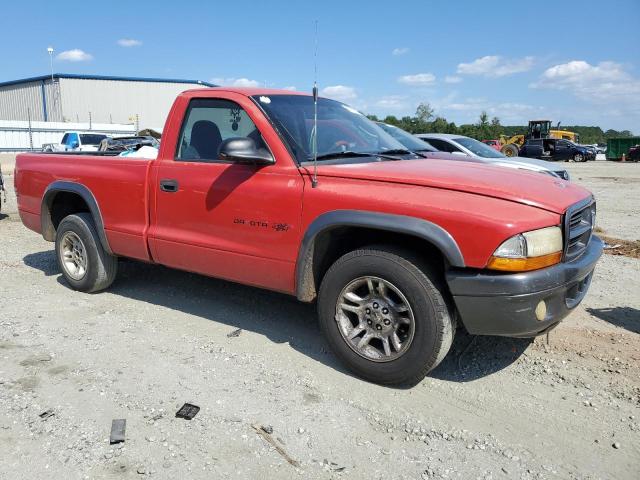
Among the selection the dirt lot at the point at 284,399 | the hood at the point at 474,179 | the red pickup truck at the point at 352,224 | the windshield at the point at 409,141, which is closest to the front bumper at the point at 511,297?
the red pickup truck at the point at 352,224

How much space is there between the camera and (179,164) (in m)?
4.37

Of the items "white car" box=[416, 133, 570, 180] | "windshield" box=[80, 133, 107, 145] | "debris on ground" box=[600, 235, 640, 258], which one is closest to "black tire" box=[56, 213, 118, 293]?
"debris on ground" box=[600, 235, 640, 258]

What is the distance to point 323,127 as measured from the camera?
420cm

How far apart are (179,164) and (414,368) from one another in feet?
8.09

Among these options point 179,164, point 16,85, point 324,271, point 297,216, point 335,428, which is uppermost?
point 16,85

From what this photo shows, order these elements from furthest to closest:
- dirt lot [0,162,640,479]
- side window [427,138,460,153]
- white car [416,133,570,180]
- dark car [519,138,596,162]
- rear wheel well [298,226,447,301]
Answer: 1. dark car [519,138,596,162]
2. side window [427,138,460,153]
3. white car [416,133,570,180]
4. rear wheel well [298,226,447,301]
5. dirt lot [0,162,640,479]

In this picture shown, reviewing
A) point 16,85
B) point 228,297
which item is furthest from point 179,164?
point 16,85

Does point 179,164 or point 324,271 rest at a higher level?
point 179,164

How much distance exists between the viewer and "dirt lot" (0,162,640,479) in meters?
2.69

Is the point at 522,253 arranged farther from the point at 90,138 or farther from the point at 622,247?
the point at 90,138

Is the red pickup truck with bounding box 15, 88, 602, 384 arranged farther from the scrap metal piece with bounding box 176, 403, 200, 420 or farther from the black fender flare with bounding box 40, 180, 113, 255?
the scrap metal piece with bounding box 176, 403, 200, 420

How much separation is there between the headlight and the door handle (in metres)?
2.56

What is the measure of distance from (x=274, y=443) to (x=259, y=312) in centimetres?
205

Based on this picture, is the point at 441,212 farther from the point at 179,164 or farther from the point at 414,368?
the point at 179,164
